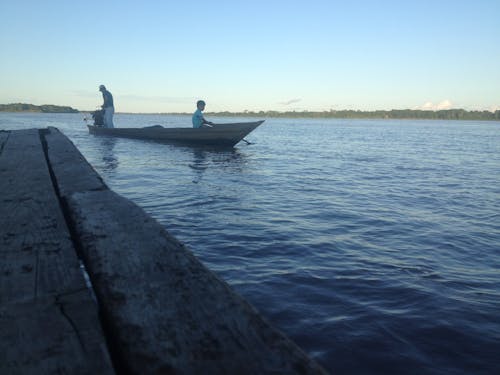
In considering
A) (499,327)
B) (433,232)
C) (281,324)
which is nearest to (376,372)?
(281,324)

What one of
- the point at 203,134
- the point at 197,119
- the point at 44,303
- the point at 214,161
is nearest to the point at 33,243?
the point at 44,303

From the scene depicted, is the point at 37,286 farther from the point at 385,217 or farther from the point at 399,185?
the point at 399,185

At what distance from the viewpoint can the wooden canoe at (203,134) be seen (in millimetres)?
17964

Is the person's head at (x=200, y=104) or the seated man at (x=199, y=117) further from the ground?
the person's head at (x=200, y=104)

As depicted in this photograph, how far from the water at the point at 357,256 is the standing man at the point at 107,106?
12279 millimetres

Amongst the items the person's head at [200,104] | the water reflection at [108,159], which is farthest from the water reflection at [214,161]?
the water reflection at [108,159]

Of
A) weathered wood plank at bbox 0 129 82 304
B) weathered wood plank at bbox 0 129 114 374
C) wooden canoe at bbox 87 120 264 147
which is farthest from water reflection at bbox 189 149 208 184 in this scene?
weathered wood plank at bbox 0 129 114 374

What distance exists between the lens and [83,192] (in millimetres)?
2375

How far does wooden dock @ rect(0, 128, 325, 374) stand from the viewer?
2.88ft

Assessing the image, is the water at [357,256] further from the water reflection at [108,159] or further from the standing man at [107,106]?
the standing man at [107,106]

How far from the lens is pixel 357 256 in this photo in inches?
195

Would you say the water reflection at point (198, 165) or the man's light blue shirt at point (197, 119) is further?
the man's light blue shirt at point (197, 119)

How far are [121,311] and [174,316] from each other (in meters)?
0.16

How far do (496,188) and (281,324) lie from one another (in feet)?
34.8
